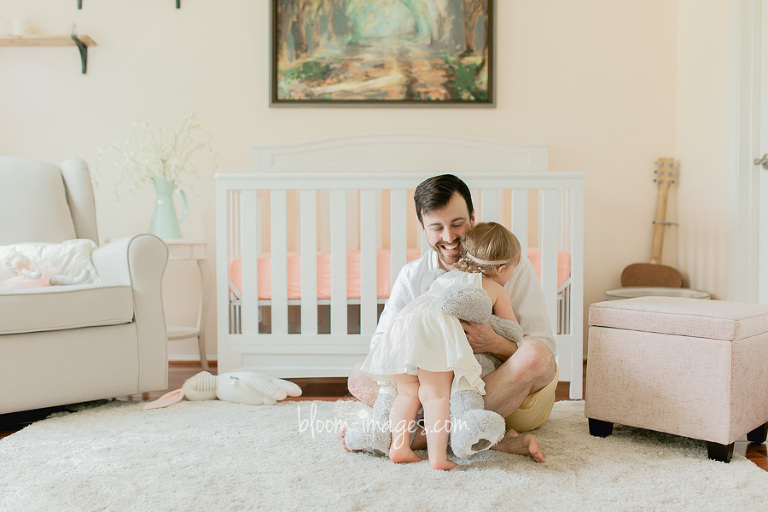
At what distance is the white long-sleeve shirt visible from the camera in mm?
1487

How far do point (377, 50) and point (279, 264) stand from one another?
4.24 ft

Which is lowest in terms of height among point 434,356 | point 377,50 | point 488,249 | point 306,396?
point 306,396

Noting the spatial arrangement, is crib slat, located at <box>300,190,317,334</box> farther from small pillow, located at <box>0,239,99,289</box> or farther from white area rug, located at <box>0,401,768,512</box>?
small pillow, located at <box>0,239,99,289</box>

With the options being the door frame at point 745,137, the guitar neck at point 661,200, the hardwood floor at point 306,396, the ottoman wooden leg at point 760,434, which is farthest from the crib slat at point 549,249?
the guitar neck at point 661,200

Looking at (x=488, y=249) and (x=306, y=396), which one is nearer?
(x=488, y=249)

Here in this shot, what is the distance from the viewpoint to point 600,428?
1539 mm

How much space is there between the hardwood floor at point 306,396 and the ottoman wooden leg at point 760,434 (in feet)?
0.04

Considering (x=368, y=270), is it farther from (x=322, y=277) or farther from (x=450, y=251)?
(x=450, y=251)

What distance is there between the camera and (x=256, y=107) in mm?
2926

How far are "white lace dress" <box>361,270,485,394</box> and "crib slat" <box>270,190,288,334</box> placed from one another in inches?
33.0

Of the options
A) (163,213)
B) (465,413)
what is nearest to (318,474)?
(465,413)

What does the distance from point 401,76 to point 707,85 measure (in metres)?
1.33

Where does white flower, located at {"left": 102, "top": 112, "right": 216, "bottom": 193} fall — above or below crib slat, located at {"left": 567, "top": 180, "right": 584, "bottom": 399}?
above

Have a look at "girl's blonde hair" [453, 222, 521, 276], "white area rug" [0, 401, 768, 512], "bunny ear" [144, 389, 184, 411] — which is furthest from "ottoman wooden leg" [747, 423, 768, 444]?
"bunny ear" [144, 389, 184, 411]
